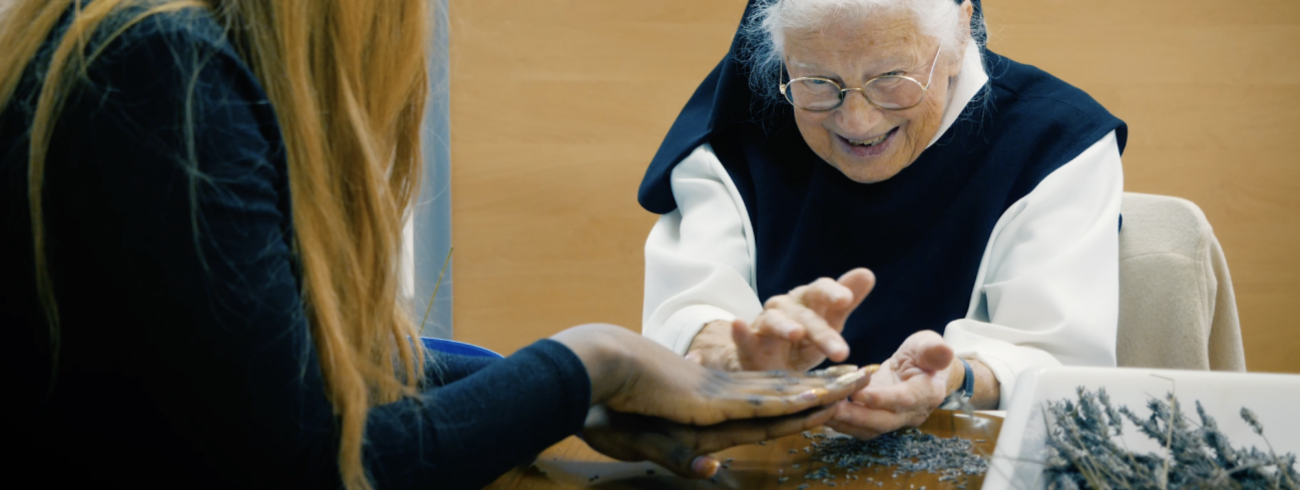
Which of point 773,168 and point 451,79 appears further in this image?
point 451,79

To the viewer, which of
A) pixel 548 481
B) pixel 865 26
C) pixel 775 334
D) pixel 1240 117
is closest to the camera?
pixel 548 481

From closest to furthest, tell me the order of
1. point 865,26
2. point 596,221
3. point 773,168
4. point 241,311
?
point 241,311, point 865,26, point 773,168, point 596,221

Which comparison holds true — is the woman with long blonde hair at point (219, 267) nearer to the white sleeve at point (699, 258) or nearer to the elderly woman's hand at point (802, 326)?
the elderly woman's hand at point (802, 326)

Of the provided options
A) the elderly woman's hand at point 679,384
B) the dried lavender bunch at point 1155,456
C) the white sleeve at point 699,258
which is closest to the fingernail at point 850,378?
the elderly woman's hand at point 679,384

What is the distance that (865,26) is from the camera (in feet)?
5.40

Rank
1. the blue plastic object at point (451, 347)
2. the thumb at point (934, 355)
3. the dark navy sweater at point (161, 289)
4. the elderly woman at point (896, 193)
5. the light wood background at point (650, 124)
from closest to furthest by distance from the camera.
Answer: the dark navy sweater at point (161, 289)
the thumb at point (934, 355)
the blue plastic object at point (451, 347)
the elderly woman at point (896, 193)
the light wood background at point (650, 124)

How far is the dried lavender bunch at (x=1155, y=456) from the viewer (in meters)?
0.73

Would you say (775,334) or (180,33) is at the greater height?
(180,33)

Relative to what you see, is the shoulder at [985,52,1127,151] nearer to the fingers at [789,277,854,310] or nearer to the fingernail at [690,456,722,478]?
the fingers at [789,277,854,310]

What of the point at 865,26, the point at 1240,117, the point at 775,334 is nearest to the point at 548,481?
the point at 775,334

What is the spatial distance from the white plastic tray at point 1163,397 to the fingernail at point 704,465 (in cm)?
26

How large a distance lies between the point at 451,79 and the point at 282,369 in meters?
2.57

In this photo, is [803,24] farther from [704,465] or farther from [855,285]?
[704,465]

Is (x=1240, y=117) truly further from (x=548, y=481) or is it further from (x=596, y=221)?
(x=548, y=481)
